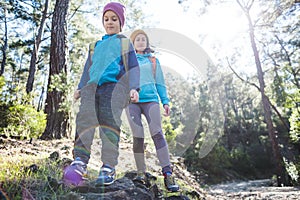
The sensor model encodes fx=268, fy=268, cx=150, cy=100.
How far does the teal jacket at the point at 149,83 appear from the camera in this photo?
2559 millimetres

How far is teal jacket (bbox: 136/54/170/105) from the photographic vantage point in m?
2.56

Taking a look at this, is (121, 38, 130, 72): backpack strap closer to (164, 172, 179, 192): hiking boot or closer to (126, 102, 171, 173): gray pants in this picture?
(126, 102, 171, 173): gray pants

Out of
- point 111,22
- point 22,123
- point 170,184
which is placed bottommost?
point 170,184

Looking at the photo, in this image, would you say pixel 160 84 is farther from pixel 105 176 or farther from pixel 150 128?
pixel 105 176

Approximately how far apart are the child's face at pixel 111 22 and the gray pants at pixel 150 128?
73cm

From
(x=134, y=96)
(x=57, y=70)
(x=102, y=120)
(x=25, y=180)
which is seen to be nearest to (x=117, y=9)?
(x=134, y=96)

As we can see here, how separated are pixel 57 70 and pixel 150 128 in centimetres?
295

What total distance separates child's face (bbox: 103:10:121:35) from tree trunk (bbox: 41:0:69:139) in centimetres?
252

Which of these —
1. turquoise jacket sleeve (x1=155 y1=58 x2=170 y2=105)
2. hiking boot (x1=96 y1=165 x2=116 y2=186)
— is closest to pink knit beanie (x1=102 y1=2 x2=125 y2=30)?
turquoise jacket sleeve (x1=155 y1=58 x2=170 y2=105)

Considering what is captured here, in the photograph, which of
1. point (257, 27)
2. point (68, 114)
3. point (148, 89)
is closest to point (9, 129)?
point (68, 114)

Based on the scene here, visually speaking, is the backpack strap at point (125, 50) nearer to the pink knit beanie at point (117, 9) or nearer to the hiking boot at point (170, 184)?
the pink knit beanie at point (117, 9)

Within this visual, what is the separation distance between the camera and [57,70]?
4.80m

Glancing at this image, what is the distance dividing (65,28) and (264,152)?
22.6m

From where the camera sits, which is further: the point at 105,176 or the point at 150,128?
the point at 150,128
